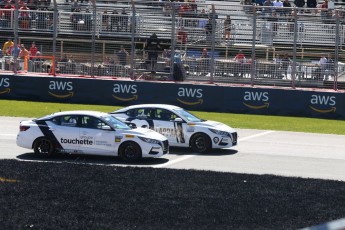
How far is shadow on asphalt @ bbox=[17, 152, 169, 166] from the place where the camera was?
744 inches

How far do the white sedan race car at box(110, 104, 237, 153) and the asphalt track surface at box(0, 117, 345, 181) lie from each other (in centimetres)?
28

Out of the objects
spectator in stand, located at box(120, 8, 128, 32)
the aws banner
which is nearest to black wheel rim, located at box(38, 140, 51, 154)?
the aws banner

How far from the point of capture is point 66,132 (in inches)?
752

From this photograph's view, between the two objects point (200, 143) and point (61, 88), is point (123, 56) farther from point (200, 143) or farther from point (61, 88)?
point (200, 143)

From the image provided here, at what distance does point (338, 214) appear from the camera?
12.9 metres

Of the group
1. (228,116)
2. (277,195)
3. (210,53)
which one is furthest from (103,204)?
(210,53)

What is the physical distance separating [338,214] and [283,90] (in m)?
17.8

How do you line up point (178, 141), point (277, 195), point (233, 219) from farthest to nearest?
point (178, 141) < point (277, 195) < point (233, 219)

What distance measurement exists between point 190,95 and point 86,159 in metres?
12.3

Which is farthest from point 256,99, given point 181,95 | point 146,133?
point 146,133

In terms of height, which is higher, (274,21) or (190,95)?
(274,21)

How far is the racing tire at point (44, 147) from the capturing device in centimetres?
1919

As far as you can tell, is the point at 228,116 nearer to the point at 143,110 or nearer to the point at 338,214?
the point at 143,110

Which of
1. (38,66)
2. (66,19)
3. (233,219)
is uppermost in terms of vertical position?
(66,19)
